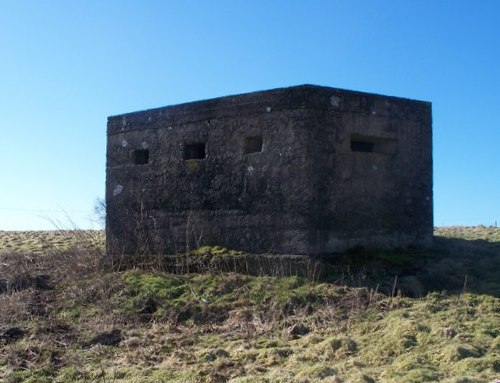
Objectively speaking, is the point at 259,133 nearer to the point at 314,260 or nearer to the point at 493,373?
the point at 314,260

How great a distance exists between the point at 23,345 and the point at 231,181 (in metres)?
3.31

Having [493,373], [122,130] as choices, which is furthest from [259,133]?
[493,373]

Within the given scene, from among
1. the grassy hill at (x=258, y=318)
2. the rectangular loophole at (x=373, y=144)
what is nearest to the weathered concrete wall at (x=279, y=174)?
the rectangular loophole at (x=373, y=144)

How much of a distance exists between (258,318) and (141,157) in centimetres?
380

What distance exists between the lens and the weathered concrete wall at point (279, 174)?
7676 mm

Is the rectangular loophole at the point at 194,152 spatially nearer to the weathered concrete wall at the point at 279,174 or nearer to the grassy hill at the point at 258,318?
the weathered concrete wall at the point at 279,174

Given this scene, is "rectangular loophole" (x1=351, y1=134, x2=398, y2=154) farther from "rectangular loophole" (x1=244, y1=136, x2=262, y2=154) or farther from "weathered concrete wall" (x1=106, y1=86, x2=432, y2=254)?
"rectangular loophole" (x1=244, y1=136, x2=262, y2=154)

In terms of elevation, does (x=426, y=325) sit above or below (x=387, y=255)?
below

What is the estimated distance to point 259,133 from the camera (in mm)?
8016

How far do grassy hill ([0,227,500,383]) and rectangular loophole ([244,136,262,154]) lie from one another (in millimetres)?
1454

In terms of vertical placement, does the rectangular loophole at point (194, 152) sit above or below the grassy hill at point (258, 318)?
above

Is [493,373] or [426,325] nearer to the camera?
[493,373]

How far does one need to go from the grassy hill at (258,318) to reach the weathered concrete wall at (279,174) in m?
0.35

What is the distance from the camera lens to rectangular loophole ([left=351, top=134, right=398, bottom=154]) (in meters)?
8.30
